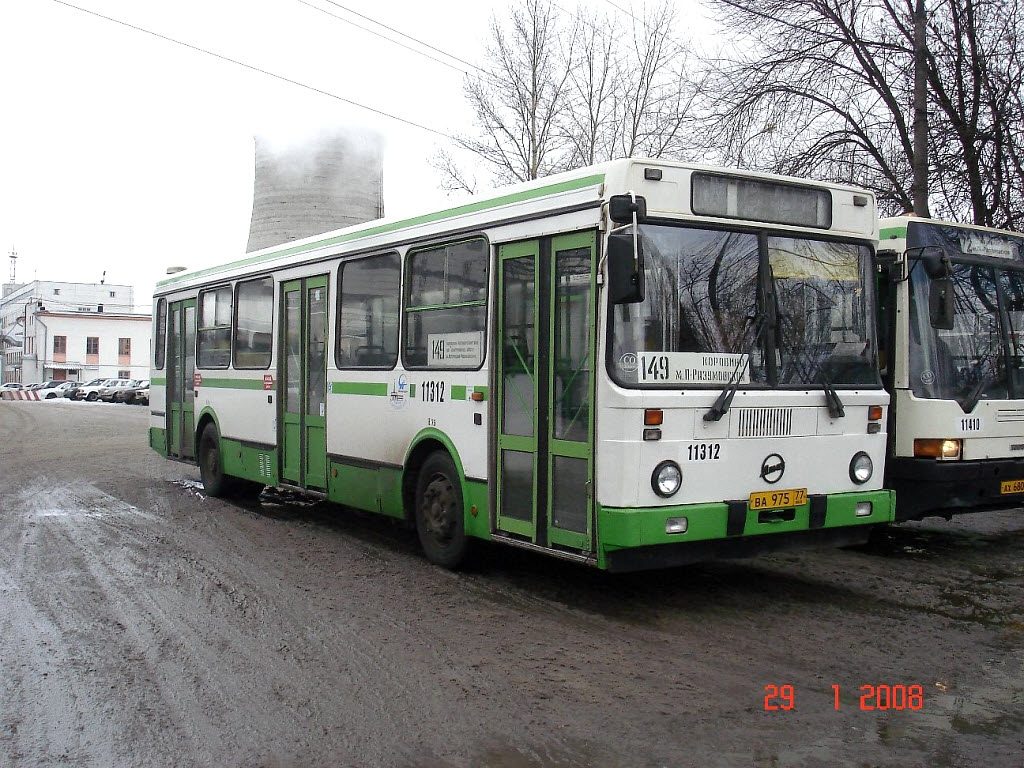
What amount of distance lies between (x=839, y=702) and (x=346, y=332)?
5971 millimetres

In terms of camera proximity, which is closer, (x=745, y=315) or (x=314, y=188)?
(x=745, y=315)

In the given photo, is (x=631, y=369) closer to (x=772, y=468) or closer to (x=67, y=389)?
(x=772, y=468)

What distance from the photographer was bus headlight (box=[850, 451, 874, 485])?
7156 millimetres

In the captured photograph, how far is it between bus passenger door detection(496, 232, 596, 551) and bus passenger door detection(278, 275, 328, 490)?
3221 mm

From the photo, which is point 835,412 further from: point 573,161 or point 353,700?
point 573,161

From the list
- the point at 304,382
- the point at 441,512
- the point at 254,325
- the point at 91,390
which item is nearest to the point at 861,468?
the point at 441,512

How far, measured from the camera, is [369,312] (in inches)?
362

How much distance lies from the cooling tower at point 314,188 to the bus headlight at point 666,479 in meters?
18.5

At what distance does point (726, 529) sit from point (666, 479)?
57 cm

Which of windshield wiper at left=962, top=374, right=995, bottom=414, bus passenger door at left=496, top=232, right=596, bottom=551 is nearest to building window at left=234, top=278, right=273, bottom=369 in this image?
bus passenger door at left=496, top=232, right=596, bottom=551

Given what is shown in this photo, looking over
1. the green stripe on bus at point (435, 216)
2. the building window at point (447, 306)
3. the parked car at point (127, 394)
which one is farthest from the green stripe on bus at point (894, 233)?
the parked car at point (127, 394)

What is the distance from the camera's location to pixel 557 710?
16.3ft

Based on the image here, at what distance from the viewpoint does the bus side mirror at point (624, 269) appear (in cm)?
601

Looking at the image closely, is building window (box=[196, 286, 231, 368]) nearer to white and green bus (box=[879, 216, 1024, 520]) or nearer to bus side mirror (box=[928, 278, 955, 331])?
white and green bus (box=[879, 216, 1024, 520])
